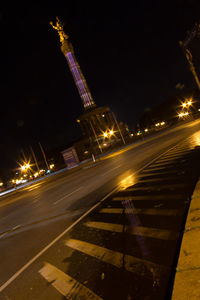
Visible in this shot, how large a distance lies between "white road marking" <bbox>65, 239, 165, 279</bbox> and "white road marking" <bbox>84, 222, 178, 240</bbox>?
0.77 m

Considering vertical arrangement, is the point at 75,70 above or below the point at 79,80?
above

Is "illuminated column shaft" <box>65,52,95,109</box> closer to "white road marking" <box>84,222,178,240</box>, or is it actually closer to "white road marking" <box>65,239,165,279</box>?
"white road marking" <box>84,222,178,240</box>

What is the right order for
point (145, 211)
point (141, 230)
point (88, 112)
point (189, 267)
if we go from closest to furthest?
point (189, 267), point (141, 230), point (145, 211), point (88, 112)

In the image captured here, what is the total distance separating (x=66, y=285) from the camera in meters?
3.49

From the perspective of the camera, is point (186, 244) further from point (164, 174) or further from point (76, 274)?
point (164, 174)

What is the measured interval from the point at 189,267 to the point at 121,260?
140 centimetres

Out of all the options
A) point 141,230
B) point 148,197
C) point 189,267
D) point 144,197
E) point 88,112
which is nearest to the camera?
point 189,267

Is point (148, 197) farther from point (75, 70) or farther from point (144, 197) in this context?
point (75, 70)

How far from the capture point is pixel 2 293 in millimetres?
3871

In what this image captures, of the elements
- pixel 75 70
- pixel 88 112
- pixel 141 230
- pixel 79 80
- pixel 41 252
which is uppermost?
pixel 75 70

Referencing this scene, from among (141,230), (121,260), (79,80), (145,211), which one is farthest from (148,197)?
(79,80)

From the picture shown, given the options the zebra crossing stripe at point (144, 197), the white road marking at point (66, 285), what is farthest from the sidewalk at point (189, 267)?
the zebra crossing stripe at point (144, 197)

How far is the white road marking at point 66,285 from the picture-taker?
3.11 meters

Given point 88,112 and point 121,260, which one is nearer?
point 121,260
